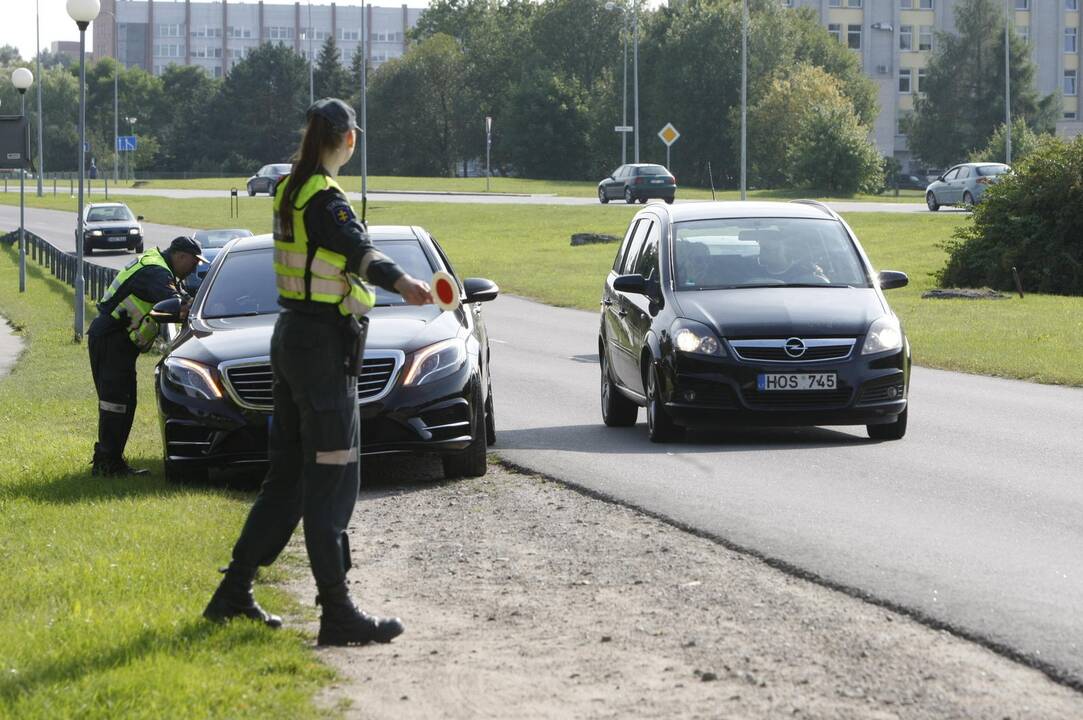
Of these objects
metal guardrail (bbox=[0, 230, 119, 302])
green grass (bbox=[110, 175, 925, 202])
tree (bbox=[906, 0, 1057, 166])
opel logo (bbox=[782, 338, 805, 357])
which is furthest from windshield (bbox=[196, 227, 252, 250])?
tree (bbox=[906, 0, 1057, 166])

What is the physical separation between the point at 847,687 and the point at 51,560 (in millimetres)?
3824

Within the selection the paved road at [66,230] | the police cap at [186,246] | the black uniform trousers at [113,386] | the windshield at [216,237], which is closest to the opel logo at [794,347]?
the police cap at [186,246]

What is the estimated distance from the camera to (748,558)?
313 inches

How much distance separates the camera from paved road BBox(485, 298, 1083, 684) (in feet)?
23.0

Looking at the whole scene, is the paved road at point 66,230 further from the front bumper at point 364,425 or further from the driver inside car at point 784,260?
the front bumper at point 364,425

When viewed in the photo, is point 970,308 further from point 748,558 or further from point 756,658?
point 756,658

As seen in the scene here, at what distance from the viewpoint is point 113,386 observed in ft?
35.8

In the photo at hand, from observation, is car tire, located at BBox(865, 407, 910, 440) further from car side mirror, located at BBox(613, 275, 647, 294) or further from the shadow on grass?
the shadow on grass

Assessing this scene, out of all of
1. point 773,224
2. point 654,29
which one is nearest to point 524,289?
point 773,224

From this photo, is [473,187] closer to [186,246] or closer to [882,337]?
[882,337]

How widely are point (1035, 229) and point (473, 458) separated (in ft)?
76.7

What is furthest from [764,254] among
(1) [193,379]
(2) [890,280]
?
(1) [193,379]

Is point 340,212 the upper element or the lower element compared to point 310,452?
upper

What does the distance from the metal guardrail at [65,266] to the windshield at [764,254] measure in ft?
31.4
